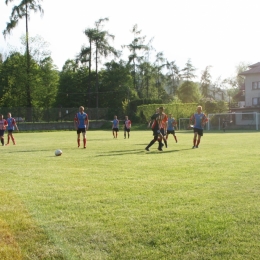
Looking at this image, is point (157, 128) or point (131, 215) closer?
point (131, 215)

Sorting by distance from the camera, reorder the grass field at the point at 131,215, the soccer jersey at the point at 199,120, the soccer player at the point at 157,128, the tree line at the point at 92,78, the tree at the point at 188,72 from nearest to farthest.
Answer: the grass field at the point at 131,215 < the soccer player at the point at 157,128 < the soccer jersey at the point at 199,120 < the tree line at the point at 92,78 < the tree at the point at 188,72

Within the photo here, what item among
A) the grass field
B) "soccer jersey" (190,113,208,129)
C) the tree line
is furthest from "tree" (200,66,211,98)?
the grass field

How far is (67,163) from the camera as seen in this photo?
12.1 m

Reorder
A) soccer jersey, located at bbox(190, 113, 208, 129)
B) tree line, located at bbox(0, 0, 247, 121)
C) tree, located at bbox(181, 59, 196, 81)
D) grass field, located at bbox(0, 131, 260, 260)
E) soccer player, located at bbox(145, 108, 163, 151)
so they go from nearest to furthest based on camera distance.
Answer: grass field, located at bbox(0, 131, 260, 260), soccer player, located at bbox(145, 108, 163, 151), soccer jersey, located at bbox(190, 113, 208, 129), tree line, located at bbox(0, 0, 247, 121), tree, located at bbox(181, 59, 196, 81)

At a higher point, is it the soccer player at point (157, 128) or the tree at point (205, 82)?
the tree at point (205, 82)

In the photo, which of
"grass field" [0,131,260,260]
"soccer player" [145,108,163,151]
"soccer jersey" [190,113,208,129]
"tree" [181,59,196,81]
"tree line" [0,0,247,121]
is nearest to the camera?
"grass field" [0,131,260,260]

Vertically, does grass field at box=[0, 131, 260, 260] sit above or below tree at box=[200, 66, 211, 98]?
below

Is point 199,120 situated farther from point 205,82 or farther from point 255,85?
point 205,82

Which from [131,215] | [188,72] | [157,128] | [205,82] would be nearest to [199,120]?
[157,128]

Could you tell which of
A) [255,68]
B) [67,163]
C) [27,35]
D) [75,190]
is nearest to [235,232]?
[75,190]

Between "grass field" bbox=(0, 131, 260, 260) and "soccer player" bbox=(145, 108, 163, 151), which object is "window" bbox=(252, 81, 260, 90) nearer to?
"soccer player" bbox=(145, 108, 163, 151)

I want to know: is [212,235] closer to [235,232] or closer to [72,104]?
[235,232]

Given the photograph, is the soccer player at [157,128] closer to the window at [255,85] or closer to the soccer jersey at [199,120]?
the soccer jersey at [199,120]

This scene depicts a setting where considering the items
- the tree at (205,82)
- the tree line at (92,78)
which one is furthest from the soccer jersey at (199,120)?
the tree at (205,82)
